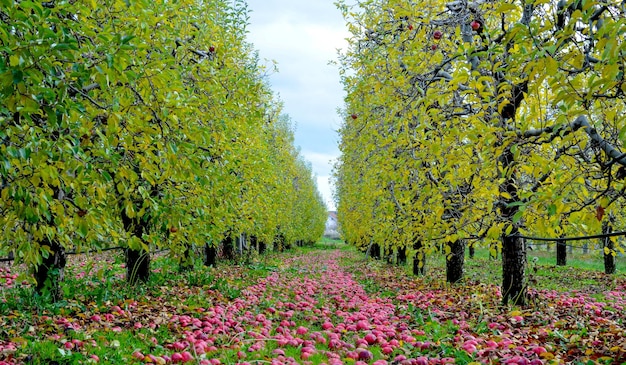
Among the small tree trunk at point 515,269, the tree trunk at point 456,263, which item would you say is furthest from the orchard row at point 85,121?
the tree trunk at point 456,263

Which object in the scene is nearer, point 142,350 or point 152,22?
point 152,22

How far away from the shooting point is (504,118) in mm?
7680

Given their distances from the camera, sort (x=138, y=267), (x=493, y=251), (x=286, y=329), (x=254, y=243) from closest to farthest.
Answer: (x=493, y=251)
(x=286, y=329)
(x=138, y=267)
(x=254, y=243)

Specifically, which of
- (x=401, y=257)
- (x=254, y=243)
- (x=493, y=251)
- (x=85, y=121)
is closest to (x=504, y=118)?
(x=493, y=251)

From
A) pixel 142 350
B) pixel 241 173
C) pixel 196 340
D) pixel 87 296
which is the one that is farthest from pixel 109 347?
pixel 241 173

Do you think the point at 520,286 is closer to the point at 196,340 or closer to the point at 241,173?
the point at 196,340

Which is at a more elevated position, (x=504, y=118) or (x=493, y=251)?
(x=504, y=118)

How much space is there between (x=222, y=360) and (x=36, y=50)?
3692 millimetres

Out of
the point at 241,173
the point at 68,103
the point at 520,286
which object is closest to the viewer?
the point at 68,103

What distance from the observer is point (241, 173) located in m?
13.5

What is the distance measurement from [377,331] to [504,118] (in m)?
4.45

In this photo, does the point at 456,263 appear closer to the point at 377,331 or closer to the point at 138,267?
the point at 377,331

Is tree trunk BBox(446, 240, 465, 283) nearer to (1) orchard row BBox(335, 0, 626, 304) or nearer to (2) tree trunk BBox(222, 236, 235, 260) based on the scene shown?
(1) orchard row BBox(335, 0, 626, 304)

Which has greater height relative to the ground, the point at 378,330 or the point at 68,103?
the point at 68,103
